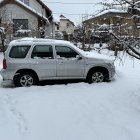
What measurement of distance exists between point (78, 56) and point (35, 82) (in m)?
1.82

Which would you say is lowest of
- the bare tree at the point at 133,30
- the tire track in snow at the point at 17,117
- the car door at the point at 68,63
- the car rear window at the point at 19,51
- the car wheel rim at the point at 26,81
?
the tire track in snow at the point at 17,117

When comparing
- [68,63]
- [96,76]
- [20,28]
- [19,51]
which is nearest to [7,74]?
[19,51]

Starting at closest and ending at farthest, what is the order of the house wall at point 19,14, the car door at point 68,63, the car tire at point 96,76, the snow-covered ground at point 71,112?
the snow-covered ground at point 71,112
the car door at point 68,63
the car tire at point 96,76
the house wall at point 19,14

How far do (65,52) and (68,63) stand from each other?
0.44 m

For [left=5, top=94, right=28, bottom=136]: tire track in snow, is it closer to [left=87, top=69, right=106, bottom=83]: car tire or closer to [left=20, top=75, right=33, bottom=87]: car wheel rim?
[left=20, top=75, right=33, bottom=87]: car wheel rim

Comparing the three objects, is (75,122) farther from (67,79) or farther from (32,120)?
(67,79)

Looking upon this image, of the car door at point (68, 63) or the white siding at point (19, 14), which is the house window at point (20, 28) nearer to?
the white siding at point (19, 14)

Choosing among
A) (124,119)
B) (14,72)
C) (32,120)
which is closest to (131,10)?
(124,119)

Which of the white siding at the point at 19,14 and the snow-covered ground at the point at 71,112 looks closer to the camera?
the snow-covered ground at the point at 71,112

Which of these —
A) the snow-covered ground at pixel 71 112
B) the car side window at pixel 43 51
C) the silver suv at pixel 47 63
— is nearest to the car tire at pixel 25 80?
the silver suv at pixel 47 63

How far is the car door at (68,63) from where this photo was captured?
13.1 metres

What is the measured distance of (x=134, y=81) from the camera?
44.2 feet

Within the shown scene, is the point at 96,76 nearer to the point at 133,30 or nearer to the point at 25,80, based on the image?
the point at 25,80

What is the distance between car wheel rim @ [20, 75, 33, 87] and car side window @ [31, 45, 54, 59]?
772 mm
